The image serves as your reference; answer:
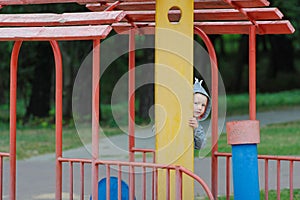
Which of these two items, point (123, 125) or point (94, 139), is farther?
point (123, 125)

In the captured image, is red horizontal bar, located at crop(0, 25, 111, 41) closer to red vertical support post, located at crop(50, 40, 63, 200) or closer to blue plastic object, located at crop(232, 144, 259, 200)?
red vertical support post, located at crop(50, 40, 63, 200)

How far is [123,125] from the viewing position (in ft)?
55.8

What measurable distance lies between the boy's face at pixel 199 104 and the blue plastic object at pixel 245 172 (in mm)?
Answer: 1029

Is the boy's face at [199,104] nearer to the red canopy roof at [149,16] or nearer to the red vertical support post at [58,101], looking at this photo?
the red canopy roof at [149,16]

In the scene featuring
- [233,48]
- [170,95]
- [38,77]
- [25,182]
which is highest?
[233,48]

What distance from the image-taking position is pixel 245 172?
17.3 feet

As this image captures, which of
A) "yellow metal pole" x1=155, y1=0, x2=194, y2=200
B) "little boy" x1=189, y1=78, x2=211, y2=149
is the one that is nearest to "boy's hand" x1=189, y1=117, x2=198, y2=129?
"yellow metal pole" x1=155, y1=0, x2=194, y2=200

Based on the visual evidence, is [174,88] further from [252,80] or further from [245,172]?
[245,172]

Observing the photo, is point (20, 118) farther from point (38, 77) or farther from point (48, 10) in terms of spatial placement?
point (48, 10)

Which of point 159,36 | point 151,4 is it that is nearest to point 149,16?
point 151,4

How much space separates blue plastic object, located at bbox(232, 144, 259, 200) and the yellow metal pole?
591 mm

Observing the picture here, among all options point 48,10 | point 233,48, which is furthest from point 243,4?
point 233,48

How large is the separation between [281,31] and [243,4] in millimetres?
553

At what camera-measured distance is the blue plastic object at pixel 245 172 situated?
208 inches
